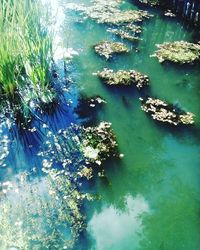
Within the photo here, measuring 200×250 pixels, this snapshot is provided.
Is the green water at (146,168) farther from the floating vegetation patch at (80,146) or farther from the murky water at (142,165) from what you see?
the floating vegetation patch at (80,146)

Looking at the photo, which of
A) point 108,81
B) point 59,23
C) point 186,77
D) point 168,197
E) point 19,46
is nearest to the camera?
point 168,197

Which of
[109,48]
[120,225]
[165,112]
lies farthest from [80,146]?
[109,48]

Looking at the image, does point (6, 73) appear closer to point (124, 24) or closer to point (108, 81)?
point (108, 81)

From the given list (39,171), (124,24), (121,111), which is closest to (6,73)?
(39,171)

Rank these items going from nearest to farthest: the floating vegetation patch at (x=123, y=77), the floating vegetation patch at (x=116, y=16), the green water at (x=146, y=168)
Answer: the green water at (x=146, y=168), the floating vegetation patch at (x=123, y=77), the floating vegetation patch at (x=116, y=16)

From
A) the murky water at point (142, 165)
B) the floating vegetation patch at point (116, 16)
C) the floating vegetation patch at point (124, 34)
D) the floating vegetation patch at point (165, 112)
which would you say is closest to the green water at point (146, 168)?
the murky water at point (142, 165)

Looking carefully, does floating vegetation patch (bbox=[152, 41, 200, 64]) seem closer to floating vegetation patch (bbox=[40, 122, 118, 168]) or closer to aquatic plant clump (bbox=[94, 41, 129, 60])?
aquatic plant clump (bbox=[94, 41, 129, 60])
